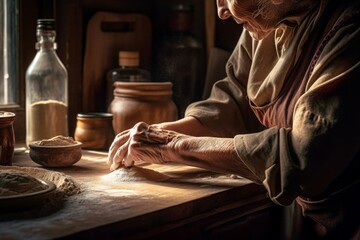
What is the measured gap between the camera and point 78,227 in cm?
123

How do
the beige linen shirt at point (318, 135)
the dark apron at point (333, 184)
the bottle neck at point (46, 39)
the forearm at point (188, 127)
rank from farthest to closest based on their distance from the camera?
the bottle neck at point (46, 39) → the forearm at point (188, 127) → the dark apron at point (333, 184) → the beige linen shirt at point (318, 135)

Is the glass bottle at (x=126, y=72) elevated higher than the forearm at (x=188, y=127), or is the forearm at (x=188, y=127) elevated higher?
the glass bottle at (x=126, y=72)

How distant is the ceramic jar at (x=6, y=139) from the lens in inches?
66.5

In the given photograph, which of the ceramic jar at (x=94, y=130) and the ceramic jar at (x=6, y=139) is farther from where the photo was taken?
the ceramic jar at (x=94, y=130)

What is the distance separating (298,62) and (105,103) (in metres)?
0.97

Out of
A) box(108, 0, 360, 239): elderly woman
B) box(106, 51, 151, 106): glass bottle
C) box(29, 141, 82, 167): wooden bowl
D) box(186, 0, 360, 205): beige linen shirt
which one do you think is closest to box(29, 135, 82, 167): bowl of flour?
box(29, 141, 82, 167): wooden bowl

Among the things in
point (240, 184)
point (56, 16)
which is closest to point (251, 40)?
point (240, 184)

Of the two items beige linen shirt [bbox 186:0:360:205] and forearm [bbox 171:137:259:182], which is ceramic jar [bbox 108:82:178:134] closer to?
forearm [bbox 171:137:259:182]

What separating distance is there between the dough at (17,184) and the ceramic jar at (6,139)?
297 millimetres

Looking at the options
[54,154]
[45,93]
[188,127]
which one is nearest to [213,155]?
[188,127]

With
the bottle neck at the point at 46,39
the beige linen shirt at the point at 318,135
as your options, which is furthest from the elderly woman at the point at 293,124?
the bottle neck at the point at 46,39

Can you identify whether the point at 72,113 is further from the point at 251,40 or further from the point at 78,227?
the point at 78,227

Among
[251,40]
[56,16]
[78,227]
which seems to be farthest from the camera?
[56,16]

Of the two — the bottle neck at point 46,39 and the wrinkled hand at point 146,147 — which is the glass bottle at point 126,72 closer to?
the bottle neck at point 46,39
